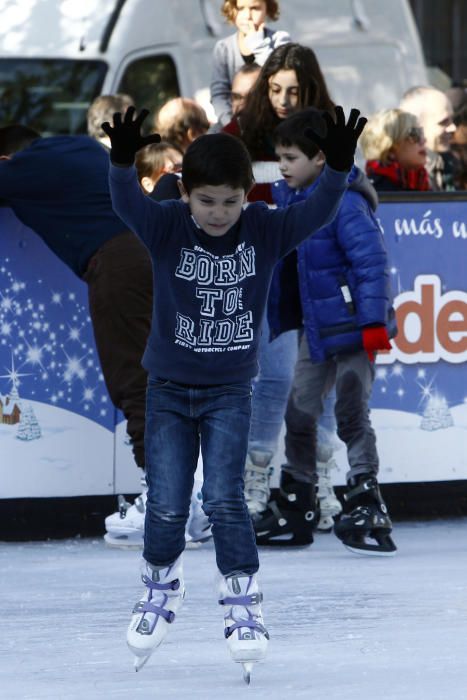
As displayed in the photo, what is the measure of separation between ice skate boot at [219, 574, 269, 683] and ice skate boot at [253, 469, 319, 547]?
195 centimetres

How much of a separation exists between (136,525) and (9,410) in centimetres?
68

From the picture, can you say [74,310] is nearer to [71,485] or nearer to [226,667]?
[71,485]

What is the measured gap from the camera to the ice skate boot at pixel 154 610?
14.7ft

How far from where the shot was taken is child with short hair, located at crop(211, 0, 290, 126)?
26.2ft

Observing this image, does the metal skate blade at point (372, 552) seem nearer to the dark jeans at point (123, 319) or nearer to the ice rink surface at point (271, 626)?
the ice rink surface at point (271, 626)

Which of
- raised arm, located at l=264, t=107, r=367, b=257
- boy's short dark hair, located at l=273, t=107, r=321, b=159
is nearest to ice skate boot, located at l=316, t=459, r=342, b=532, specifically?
boy's short dark hair, located at l=273, t=107, r=321, b=159

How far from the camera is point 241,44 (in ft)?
26.5

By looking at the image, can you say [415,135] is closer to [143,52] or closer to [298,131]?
[298,131]

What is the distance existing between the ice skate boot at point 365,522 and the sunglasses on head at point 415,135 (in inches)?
68.5

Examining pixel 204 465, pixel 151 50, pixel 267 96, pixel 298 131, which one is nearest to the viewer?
pixel 204 465

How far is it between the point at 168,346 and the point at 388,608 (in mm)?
1333

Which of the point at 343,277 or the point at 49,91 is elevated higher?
the point at 343,277

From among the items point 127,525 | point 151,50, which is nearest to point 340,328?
point 127,525

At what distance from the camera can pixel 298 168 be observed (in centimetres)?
605
